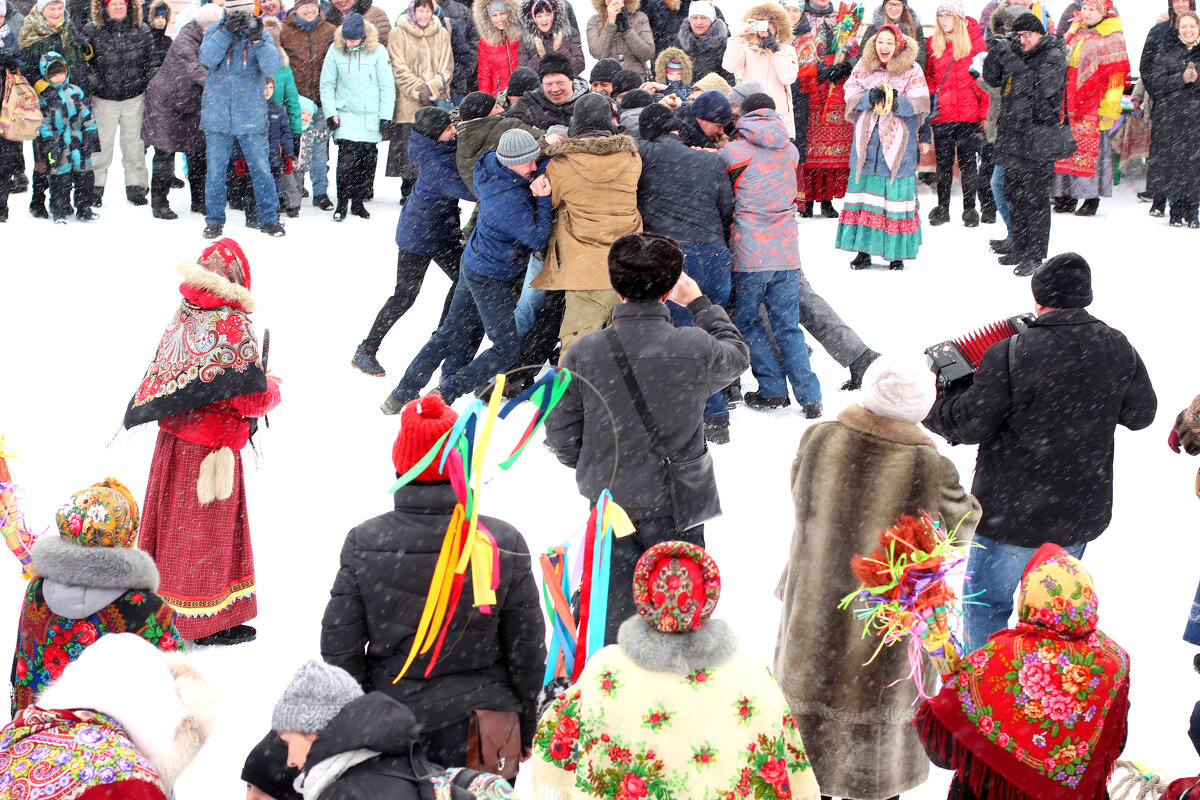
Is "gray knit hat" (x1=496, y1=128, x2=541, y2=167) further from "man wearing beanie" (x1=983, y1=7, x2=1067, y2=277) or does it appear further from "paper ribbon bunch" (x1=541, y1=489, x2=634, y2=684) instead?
"man wearing beanie" (x1=983, y1=7, x2=1067, y2=277)

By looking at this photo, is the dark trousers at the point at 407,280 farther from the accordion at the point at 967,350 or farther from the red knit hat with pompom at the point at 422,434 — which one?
the red knit hat with pompom at the point at 422,434

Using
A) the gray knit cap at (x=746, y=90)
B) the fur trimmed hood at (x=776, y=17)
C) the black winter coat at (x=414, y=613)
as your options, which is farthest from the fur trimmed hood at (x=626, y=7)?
the black winter coat at (x=414, y=613)

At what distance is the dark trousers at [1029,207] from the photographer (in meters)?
8.63

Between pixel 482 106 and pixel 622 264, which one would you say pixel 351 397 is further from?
pixel 622 264

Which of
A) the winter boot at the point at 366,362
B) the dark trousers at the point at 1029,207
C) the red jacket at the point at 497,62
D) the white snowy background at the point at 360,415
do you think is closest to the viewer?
the white snowy background at the point at 360,415

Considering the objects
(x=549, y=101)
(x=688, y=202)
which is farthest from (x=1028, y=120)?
(x=549, y=101)

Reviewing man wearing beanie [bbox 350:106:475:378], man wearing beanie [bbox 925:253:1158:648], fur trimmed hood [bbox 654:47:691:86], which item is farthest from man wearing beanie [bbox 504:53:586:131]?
man wearing beanie [bbox 925:253:1158:648]

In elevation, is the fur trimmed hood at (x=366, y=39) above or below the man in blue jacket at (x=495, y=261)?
above

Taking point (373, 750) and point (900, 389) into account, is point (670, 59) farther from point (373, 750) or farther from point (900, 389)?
point (373, 750)

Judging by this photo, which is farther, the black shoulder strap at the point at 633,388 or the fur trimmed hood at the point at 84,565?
the black shoulder strap at the point at 633,388

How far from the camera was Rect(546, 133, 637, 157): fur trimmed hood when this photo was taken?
19.7 feet

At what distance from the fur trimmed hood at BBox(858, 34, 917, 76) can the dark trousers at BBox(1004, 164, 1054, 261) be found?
1041 millimetres

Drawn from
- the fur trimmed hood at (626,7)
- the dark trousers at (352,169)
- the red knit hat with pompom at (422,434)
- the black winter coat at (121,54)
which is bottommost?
the red knit hat with pompom at (422,434)

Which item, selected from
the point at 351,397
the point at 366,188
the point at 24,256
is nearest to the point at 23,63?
the point at 24,256
